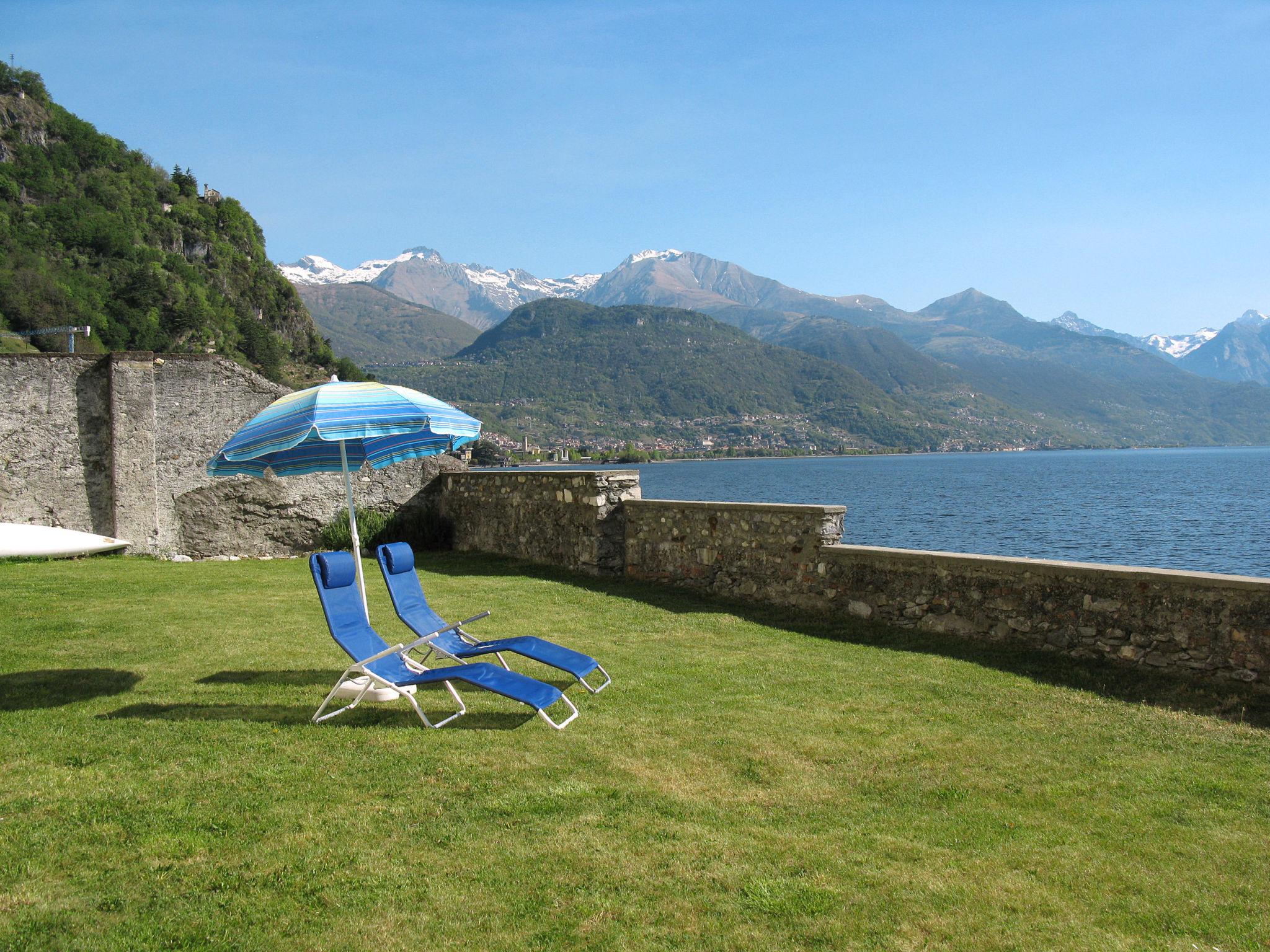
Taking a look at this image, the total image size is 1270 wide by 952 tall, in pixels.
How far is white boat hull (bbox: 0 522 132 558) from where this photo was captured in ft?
36.1

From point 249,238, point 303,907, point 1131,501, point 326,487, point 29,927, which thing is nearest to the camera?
point 29,927

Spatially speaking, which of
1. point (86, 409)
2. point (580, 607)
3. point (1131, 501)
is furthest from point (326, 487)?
point (1131, 501)

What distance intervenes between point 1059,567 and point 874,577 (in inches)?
70.6

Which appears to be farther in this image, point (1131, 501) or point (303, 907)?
point (1131, 501)

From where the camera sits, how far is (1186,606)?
604cm

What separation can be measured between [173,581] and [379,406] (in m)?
6.33

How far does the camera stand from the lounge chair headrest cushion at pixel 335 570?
18.2 ft

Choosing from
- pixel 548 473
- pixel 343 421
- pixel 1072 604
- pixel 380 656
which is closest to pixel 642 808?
pixel 380 656

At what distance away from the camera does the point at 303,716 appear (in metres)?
5.07

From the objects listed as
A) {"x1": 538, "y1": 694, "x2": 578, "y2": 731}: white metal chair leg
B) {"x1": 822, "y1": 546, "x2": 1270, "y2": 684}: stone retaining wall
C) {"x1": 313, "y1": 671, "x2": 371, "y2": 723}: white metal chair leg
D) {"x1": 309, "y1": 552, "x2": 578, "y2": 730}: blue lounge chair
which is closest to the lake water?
{"x1": 822, "y1": 546, "x2": 1270, "y2": 684}: stone retaining wall

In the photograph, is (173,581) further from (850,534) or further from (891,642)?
(850,534)

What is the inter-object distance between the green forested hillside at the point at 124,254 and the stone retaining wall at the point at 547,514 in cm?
5655

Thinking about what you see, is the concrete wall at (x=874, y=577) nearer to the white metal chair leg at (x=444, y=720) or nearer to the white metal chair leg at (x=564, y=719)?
the white metal chair leg at (x=564, y=719)

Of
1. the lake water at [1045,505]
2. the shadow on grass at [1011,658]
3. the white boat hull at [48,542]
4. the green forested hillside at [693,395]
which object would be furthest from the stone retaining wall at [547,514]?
the green forested hillside at [693,395]
